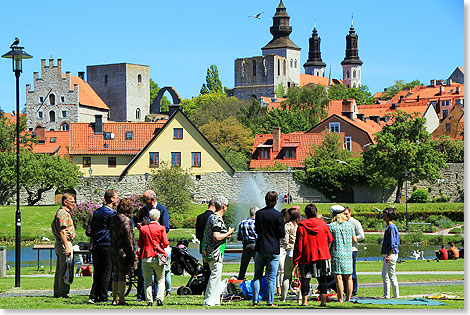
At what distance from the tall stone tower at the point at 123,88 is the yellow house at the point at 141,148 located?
4612cm

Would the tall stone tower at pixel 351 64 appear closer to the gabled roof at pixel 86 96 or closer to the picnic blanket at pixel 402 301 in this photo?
the gabled roof at pixel 86 96

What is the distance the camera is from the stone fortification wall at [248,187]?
180 feet

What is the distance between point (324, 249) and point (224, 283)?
1673mm

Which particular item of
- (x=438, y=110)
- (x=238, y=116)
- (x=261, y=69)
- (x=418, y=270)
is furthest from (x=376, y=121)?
(x=418, y=270)

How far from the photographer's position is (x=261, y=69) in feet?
473

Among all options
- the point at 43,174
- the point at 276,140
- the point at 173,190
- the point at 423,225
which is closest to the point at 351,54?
the point at 276,140

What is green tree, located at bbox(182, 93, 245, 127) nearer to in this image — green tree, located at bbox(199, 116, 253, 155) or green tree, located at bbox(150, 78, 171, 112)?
green tree, located at bbox(199, 116, 253, 155)

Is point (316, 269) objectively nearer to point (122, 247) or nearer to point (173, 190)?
point (122, 247)

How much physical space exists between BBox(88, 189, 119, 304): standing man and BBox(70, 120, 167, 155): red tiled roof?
4894cm

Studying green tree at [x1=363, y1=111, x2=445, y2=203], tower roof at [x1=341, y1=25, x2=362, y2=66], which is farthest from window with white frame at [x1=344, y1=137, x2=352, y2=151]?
tower roof at [x1=341, y1=25, x2=362, y2=66]

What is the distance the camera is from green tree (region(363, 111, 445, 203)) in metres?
54.8

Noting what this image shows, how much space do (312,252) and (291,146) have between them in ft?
177

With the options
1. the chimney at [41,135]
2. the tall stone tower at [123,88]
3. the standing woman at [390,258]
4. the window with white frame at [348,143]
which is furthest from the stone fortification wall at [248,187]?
the tall stone tower at [123,88]

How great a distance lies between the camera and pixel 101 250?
12.1 meters
